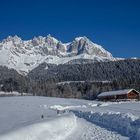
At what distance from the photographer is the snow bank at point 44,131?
67.5 ft

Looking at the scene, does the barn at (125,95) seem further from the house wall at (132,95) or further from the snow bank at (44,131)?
the snow bank at (44,131)

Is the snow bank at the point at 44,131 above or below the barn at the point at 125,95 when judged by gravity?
below

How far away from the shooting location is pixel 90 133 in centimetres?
2559

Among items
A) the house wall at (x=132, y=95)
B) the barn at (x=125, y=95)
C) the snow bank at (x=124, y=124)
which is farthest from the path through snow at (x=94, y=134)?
the house wall at (x=132, y=95)

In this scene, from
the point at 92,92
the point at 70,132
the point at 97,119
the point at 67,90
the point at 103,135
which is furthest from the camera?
the point at 67,90

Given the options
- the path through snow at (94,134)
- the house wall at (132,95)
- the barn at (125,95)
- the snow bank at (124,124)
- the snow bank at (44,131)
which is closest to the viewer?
the snow bank at (44,131)

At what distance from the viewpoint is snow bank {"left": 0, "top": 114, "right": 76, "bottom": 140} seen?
20578 mm

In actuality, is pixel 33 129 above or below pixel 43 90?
below

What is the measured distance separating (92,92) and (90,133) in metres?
141

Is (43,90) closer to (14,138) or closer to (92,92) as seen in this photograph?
(92,92)

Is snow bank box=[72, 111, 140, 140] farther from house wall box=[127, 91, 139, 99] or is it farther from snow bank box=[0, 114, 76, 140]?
house wall box=[127, 91, 139, 99]

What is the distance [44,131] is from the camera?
77.3 feet

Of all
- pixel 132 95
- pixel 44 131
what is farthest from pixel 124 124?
pixel 132 95

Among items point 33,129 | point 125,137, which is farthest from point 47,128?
point 125,137
